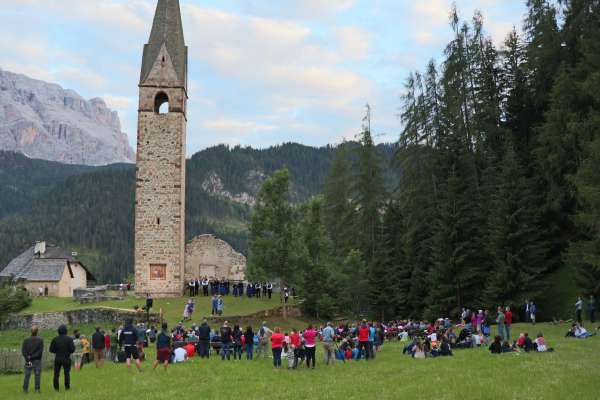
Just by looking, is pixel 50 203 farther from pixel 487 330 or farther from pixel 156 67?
pixel 487 330

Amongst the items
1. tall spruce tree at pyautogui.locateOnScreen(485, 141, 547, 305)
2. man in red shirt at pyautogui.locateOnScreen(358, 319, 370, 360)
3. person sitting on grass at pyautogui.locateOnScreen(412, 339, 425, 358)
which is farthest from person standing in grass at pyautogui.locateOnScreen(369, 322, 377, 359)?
tall spruce tree at pyautogui.locateOnScreen(485, 141, 547, 305)

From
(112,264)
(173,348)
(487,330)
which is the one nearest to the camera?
(173,348)

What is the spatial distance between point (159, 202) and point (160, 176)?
5.49 ft

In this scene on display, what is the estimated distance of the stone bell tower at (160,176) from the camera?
4172 cm

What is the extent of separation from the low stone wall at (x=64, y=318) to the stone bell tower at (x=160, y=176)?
13.7 ft

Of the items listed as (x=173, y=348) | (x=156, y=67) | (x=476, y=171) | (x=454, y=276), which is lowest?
(x=173, y=348)

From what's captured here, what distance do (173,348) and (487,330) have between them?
1136 centimetres

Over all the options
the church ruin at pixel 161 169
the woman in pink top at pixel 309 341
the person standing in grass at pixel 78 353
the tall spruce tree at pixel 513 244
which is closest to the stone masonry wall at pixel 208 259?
the church ruin at pixel 161 169

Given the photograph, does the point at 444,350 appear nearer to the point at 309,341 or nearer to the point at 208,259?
the point at 309,341

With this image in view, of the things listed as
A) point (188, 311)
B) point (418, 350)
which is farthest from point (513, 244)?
point (188, 311)

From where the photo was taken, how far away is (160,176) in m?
42.1

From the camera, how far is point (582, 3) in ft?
112

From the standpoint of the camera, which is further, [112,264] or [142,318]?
[112,264]

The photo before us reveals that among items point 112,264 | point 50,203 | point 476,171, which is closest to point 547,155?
point 476,171
